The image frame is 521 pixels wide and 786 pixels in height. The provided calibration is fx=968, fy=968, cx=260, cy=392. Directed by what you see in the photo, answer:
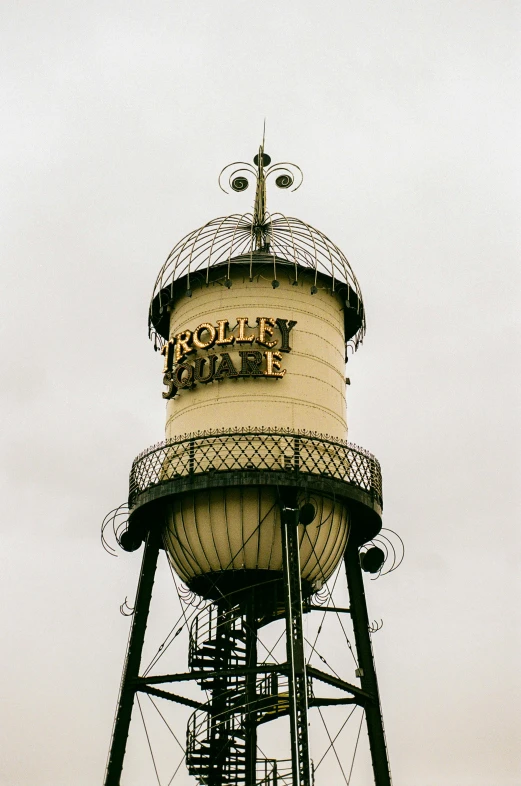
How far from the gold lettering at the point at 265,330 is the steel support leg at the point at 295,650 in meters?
4.54

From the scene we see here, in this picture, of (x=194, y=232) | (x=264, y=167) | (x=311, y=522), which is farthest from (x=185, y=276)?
(x=311, y=522)

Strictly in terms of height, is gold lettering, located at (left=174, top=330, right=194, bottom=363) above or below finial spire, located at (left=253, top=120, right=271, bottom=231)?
below

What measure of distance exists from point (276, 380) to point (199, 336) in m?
2.53

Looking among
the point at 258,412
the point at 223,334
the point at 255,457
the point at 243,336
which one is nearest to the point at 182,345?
the point at 223,334

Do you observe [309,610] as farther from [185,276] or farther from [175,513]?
[185,276]

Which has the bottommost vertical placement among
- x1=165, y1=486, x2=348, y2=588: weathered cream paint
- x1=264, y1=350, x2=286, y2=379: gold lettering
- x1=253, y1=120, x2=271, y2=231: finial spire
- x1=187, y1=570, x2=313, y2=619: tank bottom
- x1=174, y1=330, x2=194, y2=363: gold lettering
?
x1=187, y1=570, x2=313, y2=619: tank bottom

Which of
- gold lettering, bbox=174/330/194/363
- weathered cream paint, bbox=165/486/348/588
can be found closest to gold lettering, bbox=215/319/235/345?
gold lettering, bbox=174/330/194/363

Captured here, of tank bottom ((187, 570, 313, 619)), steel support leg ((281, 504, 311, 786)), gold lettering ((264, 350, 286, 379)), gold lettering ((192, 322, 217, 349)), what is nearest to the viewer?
steel support leg ((281, 504, 311, 786))

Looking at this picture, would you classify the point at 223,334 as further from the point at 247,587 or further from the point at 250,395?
the point at 247,587

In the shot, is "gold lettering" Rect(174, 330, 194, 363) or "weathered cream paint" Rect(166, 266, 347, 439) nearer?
"weathered cream paint" Rect(166, 266, 347, 439)

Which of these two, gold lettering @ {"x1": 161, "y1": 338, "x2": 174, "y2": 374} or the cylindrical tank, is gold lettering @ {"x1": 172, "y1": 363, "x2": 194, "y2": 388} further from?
gold lettering @ {"x1": 161, "y1": 338, "x2": 174, "y2": 374}

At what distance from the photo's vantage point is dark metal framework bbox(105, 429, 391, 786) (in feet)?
78.8

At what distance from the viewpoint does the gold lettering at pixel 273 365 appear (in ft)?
83.7

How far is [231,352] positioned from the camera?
26016mm
